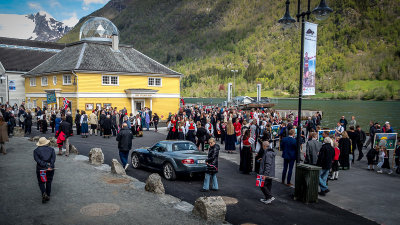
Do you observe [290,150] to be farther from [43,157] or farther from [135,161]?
[43,157]

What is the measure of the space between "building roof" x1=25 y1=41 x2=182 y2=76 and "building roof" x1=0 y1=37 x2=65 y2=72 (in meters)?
12.1

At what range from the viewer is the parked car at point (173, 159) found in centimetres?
1026

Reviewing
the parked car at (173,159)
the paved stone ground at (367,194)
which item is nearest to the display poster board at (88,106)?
the parked car at (173,159)

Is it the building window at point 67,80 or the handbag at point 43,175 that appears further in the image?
the building window at point 67,80

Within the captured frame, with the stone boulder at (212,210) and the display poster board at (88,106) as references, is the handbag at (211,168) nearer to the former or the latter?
the stone boulder at (212,210)

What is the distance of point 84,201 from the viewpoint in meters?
8.08

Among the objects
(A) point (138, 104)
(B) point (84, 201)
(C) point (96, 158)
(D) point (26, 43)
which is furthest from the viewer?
(D) point (26, 43)

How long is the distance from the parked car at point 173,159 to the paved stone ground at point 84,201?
3.88ft

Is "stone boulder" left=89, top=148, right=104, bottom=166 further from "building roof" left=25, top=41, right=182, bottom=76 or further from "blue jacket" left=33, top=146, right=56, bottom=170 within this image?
"building roof" left=25, top=41, right=182, bottom=76

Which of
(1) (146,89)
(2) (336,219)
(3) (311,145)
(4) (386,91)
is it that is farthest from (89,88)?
(4) (386,91)

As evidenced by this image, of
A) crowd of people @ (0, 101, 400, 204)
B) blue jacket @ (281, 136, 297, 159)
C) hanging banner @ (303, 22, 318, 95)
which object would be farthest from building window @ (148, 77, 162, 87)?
hanging banner @ (303, 22, 318, 95)

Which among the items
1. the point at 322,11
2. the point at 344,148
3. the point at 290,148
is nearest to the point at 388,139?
the point at 344,148

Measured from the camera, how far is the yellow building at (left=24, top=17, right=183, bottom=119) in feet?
100

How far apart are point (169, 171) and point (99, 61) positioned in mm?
25626
